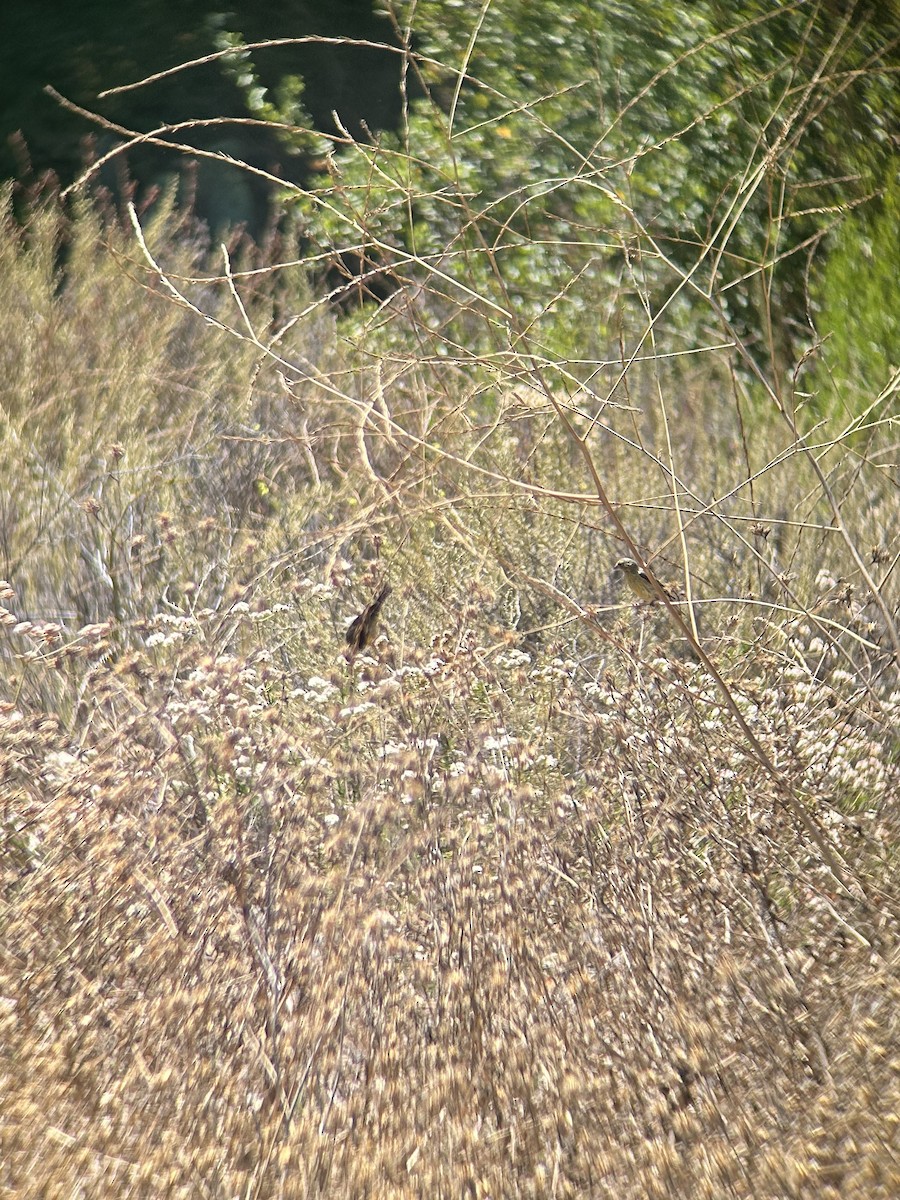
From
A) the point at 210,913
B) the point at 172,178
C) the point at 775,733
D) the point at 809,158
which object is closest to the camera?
the point at 210,913

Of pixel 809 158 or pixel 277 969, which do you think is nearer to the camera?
pixel 277 969

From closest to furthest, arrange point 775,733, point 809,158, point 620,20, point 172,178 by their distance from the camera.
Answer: point 775,733, point 809,158, point 620,20, point 172,178

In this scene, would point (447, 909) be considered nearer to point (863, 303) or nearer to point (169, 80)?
point (863, 303)

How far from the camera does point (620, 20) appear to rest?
6.04 m

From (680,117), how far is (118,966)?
5361mm

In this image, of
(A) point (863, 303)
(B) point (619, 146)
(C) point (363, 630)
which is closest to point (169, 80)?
(B) point (619, 146)

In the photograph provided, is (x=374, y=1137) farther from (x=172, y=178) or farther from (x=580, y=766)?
(x=172, y=178)

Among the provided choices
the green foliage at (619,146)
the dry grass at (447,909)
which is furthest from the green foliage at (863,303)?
the dry grass at (447,909)

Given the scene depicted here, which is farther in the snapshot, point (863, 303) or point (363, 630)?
point (863, 303)

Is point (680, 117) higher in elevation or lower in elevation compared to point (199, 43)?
lower

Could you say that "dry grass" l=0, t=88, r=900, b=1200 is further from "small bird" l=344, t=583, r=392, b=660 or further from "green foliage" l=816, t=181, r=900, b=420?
"green foliage" l=816, t=181, r=900, b=420

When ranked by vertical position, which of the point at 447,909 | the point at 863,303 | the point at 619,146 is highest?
the point at 447,909

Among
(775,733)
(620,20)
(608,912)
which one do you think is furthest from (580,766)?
(620,20)

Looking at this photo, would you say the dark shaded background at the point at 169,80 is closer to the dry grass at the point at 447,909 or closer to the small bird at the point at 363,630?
the small bird at the point at 363,630
